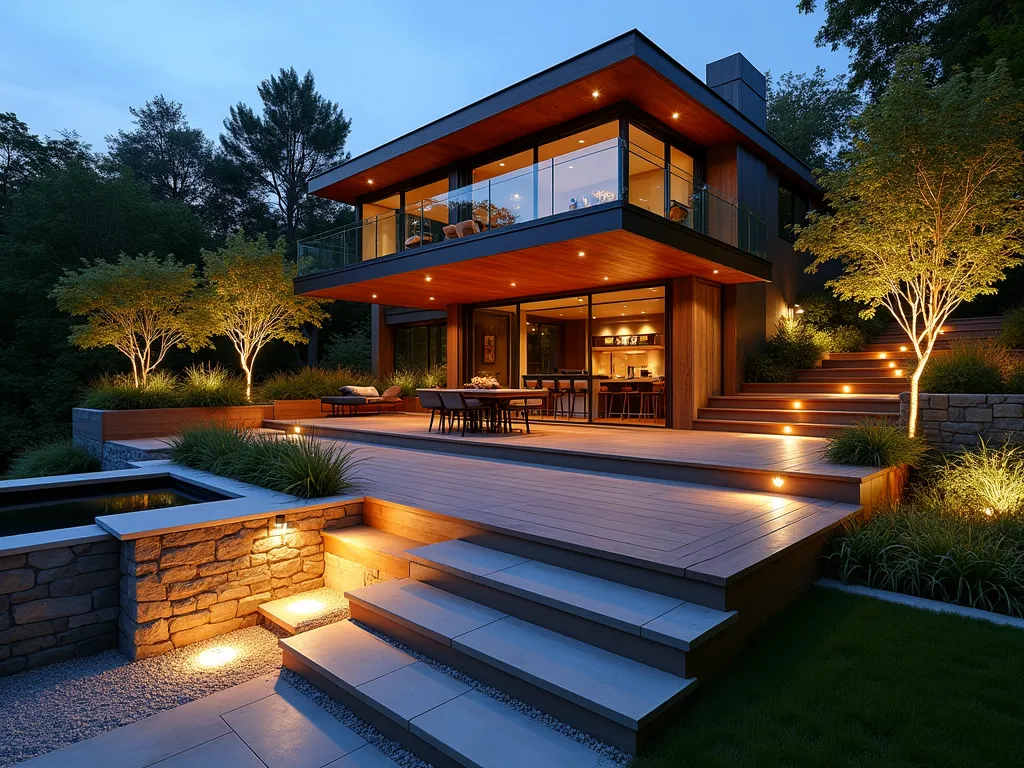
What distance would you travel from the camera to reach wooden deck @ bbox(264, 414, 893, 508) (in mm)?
4918

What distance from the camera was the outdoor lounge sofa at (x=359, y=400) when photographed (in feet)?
40.5

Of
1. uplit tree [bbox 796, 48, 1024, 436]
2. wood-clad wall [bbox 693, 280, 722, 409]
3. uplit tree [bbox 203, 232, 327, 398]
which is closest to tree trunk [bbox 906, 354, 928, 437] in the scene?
uplit tree [bbox 796, 48, 1024, 436]

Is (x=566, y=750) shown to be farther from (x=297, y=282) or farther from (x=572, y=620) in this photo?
(x=297, y=282)

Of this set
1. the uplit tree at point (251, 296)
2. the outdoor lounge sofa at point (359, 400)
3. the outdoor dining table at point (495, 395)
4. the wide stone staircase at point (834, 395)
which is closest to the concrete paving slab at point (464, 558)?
the outdoor dining table at point (495, 395)

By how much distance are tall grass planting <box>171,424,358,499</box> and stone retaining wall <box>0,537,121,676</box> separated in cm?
133

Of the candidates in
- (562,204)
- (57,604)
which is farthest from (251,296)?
(57,604)

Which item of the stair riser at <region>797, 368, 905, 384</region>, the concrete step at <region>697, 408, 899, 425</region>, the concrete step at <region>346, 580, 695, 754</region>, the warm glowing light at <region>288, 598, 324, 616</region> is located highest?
the stair riser at <region>797, 368, 905, 384</region>

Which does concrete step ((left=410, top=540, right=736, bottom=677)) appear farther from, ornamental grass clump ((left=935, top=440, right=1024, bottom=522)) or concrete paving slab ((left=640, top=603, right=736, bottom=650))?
ornamental grass clump ((left=935, top=440, right=1024, bottom=522))

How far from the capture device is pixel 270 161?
24891mm

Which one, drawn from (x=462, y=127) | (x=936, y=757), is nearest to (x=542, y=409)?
(x=462, y=127)

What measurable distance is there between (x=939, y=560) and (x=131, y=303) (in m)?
12.6

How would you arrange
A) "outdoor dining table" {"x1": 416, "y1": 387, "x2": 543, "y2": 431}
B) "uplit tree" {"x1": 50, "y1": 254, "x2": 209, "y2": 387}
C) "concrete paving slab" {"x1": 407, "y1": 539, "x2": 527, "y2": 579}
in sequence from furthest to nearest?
"uplit tree" {"x1": 50, "y1": 254, "x2": 209, "y2": 387} < "outdoor dining table" {"x1": 416, "y1": 387, "x2": 543, "y2": 431} < "concrete paving slab" {"x1": 407, "y1": 539, "x2": 527, "y2": 579}

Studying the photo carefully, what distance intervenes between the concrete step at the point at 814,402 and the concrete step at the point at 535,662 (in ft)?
23.5

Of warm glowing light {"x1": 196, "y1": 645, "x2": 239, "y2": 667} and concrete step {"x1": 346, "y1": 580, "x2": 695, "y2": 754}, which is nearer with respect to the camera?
concrete step {"x1": 346, "y1": 580, "x2": 695, "y2": 754}
